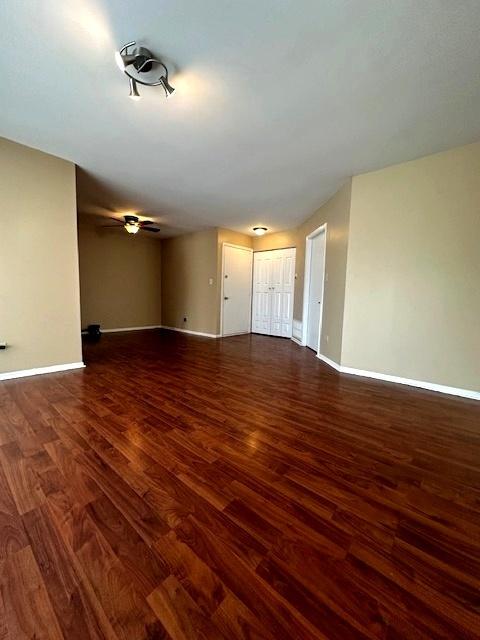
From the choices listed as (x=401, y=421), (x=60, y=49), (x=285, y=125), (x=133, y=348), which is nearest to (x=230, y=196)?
(x=285, y=125)

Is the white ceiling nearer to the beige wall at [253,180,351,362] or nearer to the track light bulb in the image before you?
the track light bulb

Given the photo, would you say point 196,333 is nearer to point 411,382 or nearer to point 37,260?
point 37,260

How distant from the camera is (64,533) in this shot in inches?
42.7

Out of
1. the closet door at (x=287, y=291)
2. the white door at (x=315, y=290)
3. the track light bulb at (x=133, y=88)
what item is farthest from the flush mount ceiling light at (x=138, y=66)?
the closet door at (x=287, y=291)

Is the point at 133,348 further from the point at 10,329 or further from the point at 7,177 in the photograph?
the point at 7,177

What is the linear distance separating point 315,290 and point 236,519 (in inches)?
162

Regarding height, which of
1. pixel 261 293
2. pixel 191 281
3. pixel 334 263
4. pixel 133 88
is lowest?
pixel 261 293

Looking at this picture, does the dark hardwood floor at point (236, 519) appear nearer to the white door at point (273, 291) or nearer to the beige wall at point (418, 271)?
the beige wall at point (418, 271)

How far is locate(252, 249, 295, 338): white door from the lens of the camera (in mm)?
6000

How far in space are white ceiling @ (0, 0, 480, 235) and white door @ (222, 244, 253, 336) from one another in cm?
280

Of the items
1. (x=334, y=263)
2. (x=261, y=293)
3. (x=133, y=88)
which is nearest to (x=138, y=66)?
(x=133, y=88)

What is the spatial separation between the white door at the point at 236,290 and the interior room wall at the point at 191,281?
0.28 metres

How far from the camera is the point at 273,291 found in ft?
20.7

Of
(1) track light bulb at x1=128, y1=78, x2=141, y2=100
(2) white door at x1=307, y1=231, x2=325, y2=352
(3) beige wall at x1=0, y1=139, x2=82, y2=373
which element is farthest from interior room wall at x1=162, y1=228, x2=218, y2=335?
(1) track light bulb at x1=128, y1=78, x2=141, y2=100
